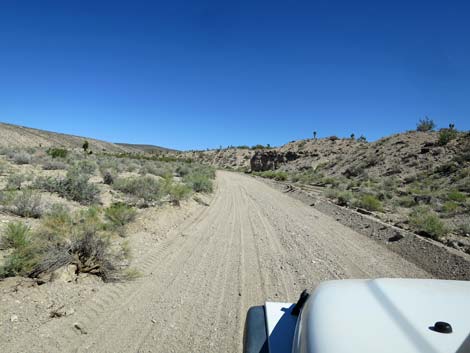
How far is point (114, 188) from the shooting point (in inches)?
612

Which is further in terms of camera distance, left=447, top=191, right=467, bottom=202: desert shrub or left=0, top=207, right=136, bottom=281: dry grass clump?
left=447, top=191, right=467, bottom=202: desert shrub

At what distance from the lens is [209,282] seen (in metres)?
5.87

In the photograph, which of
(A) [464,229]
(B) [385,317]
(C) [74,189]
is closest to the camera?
(B) [385,317]

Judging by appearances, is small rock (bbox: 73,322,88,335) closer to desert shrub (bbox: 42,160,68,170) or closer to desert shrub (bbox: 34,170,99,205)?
desert shrub (bbox: 34,170,99,205)

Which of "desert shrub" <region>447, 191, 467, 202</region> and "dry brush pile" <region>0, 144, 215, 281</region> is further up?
"desert shrub" <region>447, 191, 467, 202</region>

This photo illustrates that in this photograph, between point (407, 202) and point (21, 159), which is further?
point (21, 159)

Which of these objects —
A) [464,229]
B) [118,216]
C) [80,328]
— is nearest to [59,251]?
[80,328]

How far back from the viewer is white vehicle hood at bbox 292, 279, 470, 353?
1.67 meters

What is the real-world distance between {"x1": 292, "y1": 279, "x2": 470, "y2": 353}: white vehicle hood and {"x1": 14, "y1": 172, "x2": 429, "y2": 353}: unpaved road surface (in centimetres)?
218

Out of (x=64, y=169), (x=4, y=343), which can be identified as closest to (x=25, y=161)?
(x=64, y=169)

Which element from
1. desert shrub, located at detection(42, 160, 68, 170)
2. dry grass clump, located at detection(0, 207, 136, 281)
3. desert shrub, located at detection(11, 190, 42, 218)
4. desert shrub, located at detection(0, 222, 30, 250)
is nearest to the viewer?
dry grass clump, located at detection(0, 207, 136, 281)

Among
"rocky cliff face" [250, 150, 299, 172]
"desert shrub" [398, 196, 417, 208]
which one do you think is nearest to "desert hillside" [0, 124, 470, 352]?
"desert shrub" [398, 196, 417, 208]

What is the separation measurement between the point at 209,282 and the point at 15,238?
3.64 metres

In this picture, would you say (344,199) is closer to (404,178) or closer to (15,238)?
(404,178)
